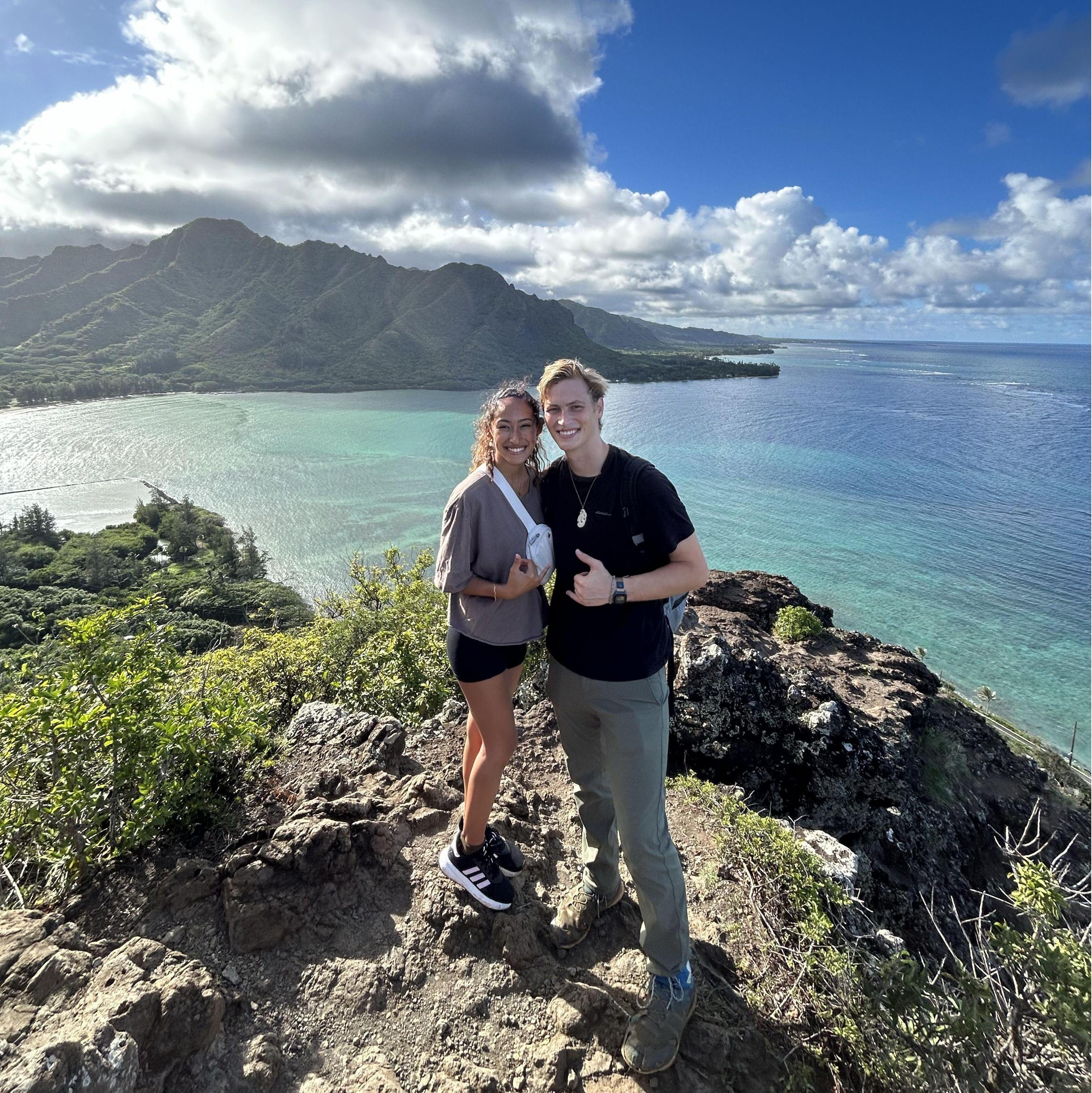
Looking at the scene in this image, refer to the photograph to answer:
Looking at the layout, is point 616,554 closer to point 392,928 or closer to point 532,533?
point 532,533

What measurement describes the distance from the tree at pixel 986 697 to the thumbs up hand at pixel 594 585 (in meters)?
26.7

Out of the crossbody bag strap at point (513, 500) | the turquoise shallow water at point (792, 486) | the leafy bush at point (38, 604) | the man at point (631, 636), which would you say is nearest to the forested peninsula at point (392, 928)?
the man at point (631, 636)

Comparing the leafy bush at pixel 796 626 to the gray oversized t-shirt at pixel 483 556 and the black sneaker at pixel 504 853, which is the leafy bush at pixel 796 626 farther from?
the gray oversized t-shirt at pixel 483 556

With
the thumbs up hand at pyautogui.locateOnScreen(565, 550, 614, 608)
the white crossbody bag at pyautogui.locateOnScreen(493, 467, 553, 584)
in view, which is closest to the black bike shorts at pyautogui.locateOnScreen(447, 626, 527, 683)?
the white crossbody bag at pyautogui.locateOnScreen(493, 467, 553, 584)

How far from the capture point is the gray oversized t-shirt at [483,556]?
2637 millimetres

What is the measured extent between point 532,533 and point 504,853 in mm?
2024

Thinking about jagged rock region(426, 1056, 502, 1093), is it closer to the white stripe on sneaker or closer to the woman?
the white stripe on sneaker

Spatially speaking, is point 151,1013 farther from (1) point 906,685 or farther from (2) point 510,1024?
(1) point 906,685

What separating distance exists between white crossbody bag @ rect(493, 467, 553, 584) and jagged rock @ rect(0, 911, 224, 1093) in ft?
7.44

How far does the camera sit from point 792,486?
5316 cm

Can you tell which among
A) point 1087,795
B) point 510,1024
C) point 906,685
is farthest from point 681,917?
point 1087,795

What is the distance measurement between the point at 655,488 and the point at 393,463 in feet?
221

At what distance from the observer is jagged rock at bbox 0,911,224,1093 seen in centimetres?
197

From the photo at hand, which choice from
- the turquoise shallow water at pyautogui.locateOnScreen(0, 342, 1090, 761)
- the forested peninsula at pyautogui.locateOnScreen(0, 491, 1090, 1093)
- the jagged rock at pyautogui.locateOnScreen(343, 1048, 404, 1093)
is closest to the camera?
the forested peninsula at pyautogui.locateOnScreen(0, 491, 1090, 1093)
